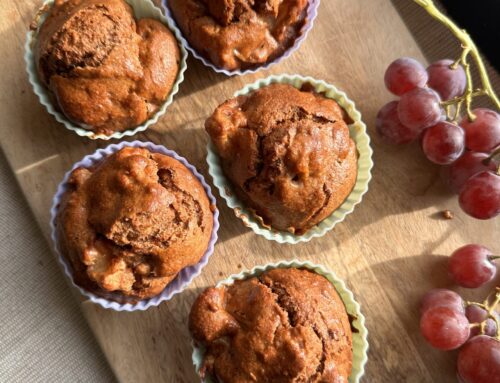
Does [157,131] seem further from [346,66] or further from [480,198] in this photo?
[480,198]

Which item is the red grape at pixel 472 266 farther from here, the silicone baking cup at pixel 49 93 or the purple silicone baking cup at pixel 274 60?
the silicone baking cup at pixel 49 93

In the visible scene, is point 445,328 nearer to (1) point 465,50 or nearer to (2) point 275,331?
(2) point 275,331

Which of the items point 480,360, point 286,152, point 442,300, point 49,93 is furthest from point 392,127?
point 49,93

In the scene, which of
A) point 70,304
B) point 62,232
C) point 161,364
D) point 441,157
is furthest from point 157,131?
point 441,157

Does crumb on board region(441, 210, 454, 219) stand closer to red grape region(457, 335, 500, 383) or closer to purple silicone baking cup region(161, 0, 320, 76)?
red grape region(457, 335, 500, 383)

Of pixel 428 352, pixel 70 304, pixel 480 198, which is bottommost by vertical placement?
pixel 428 352
